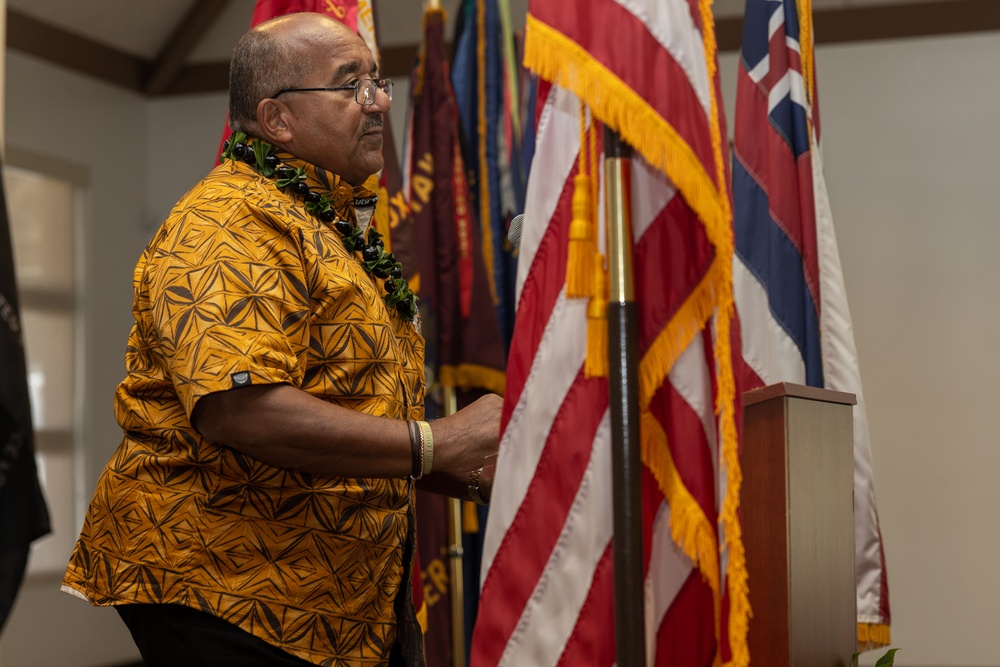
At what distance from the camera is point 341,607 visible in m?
1.53

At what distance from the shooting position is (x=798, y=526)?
1689 mm

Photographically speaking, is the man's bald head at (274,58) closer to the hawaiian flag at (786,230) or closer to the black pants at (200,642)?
the black pants at (200,642)

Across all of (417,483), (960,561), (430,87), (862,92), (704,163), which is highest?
(862,92)

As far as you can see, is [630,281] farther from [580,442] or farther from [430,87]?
[430,87]

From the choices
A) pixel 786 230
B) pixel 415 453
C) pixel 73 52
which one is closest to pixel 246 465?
pixel 415 453

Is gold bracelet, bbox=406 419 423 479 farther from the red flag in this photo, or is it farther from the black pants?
the red flag

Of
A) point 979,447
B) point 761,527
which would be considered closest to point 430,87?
point 761,527

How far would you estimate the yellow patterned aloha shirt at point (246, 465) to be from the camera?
1404 millimetres

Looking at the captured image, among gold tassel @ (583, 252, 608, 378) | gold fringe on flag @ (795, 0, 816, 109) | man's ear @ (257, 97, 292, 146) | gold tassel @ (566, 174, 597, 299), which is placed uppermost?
gold fringe on flag @ (795, 0, 816, 109)

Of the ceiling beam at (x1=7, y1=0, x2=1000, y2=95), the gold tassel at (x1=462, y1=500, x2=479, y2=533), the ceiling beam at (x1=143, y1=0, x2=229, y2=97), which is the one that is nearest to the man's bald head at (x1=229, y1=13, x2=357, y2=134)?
the gold tassel at (x1=462, y1=500, x2=479, y2=533)

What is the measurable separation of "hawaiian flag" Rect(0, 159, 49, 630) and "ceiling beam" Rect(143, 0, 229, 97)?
18.3 ft

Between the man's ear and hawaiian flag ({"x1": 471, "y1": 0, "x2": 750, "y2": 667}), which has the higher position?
the man's ear

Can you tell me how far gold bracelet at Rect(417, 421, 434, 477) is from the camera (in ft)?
4.88

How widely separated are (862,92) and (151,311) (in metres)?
4.37
